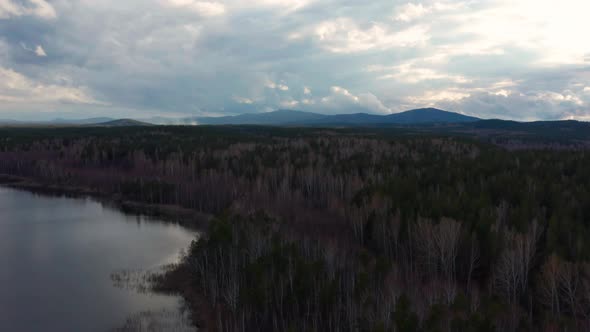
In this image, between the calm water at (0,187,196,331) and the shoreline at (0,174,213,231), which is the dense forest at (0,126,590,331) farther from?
the shoreline at (0,174,213,231)

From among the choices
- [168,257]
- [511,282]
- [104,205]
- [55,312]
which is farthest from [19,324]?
[104,205]

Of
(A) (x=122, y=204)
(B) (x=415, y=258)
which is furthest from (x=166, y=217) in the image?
(B) (x=415, y=258)

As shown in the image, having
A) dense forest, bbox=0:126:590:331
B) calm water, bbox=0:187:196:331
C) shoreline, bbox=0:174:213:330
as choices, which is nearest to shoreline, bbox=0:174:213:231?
shoreline, bbox=0:174:213:330

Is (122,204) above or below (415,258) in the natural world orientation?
below

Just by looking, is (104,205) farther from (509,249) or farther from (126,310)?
(509,249)

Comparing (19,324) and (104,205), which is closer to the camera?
(19,324)

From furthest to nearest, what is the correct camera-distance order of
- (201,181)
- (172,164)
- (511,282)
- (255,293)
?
(172,164) < (201,181) < (511,282) < (255,293)

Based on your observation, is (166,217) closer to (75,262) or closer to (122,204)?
(122,204)
